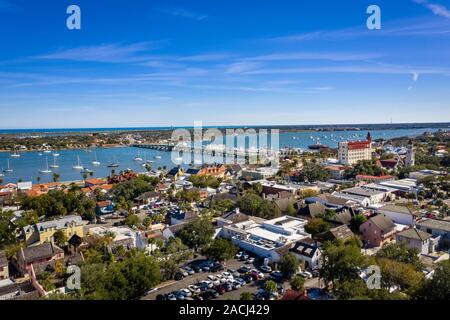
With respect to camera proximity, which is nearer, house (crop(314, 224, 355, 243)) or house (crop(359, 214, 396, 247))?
house (crop(314, 224, 355, 243))

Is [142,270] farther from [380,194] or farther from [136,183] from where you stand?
[380,194]

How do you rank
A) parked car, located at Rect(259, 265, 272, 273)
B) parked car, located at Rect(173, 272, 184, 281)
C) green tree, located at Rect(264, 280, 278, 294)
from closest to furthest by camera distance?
green tree, located at Rect(264, 280, 278, 294)
parked car, located at Rect(173, 272, 184, 281)
parked car, located at Rect(259, 265, 272, 273)

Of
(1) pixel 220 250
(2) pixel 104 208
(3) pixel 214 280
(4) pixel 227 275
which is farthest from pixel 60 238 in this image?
(4) pixel 227 275

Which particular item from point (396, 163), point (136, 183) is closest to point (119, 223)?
point (136, 183)

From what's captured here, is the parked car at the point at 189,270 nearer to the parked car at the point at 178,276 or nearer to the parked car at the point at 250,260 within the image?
the parked car at the point at 178,276

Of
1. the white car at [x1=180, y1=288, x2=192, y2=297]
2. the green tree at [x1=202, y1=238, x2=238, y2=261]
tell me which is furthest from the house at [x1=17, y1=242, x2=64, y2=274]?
the green tree at [x1=202, y1=238, x2=238, y2=261]

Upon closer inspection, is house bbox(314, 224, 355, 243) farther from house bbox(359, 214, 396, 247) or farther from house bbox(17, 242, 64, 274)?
house bbox(17, 242, 64, 274)
